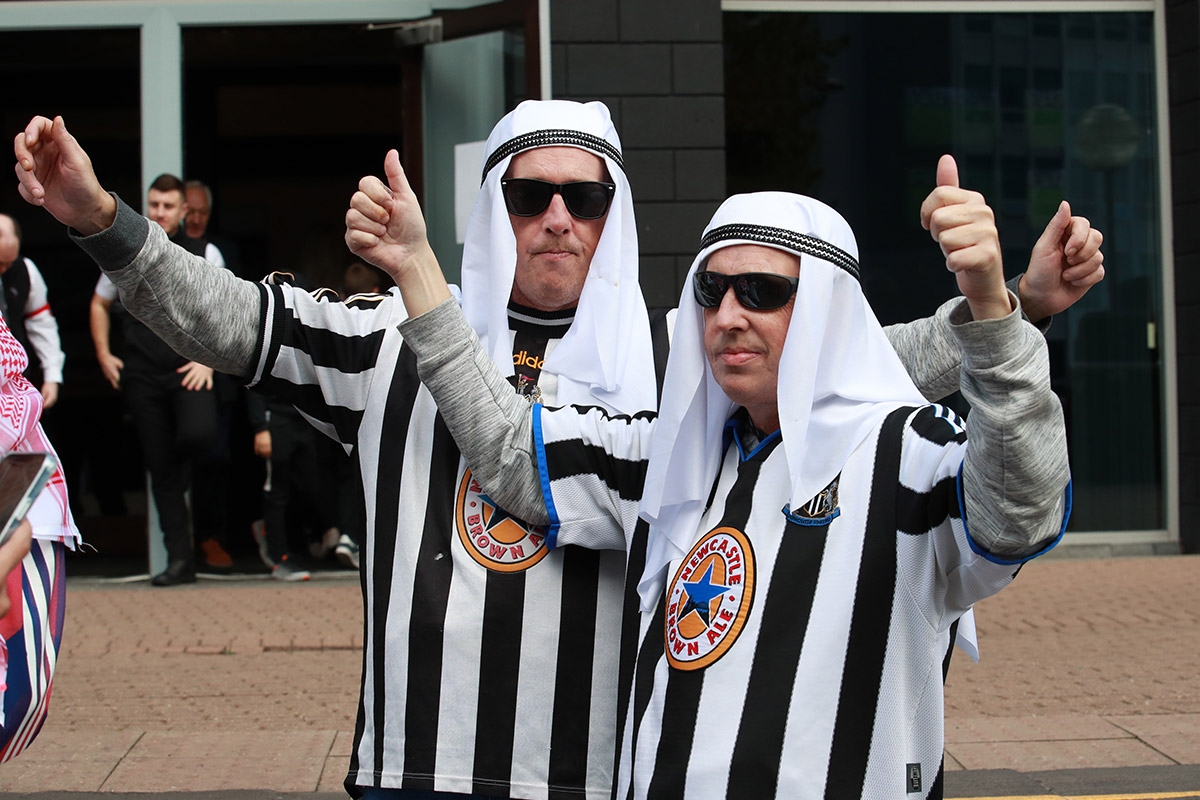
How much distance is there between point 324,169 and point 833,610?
9542mm

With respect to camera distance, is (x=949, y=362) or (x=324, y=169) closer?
(x=949, y=362)

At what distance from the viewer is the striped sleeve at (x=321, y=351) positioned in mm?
2568

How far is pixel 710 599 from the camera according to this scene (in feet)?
7.22

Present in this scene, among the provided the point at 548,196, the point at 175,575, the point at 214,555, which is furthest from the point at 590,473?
the point at 214,555

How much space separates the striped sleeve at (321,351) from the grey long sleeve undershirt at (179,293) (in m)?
0.04

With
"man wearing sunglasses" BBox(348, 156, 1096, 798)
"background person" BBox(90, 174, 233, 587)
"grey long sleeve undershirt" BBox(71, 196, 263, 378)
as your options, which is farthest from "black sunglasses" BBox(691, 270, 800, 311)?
"background person" BBox(90, 174, 233, 587)

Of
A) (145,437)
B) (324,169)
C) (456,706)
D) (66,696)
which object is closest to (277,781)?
(66,696)

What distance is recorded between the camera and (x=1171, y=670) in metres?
5.95

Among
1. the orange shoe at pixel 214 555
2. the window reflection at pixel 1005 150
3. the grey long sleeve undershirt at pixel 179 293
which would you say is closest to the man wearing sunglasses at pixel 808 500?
the grey long sleeve undershirt at pixel 179 293

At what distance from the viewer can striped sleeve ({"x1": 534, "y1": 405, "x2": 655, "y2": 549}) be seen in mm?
2471

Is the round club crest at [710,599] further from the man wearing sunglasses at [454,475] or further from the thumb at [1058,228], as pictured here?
the thumb at [1058,228]

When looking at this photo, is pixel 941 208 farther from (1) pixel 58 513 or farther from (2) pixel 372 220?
(1) pixel 58 513

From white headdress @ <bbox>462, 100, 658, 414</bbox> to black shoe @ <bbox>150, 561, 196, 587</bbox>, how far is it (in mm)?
5522

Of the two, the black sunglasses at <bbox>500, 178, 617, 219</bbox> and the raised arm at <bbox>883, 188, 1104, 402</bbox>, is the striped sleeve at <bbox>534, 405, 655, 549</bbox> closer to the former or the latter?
the black sunglasses at <bbox>500, 178, 617, 219</bbox>
